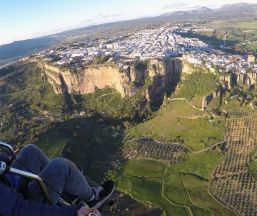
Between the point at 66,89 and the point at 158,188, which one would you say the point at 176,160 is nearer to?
the point at 158,188

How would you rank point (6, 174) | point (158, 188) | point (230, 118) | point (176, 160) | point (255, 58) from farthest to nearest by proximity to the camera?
point (255, 58) → point (230, 118) → point (176, 160) → point (158, 188) → point (6, 174)

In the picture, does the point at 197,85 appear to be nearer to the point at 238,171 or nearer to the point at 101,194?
the point at 238,171

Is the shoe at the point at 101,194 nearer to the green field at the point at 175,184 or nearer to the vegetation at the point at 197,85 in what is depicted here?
the green field at the point at 175,184

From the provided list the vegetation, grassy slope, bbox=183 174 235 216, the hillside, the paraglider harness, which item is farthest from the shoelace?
the vegetation

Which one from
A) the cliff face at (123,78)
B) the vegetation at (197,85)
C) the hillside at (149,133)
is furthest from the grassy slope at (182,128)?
the cliff face at (123,78)

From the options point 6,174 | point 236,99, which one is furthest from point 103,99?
point 6,174
